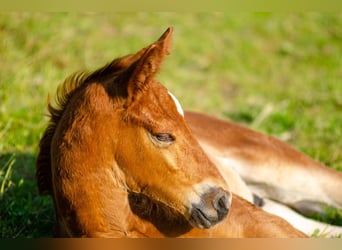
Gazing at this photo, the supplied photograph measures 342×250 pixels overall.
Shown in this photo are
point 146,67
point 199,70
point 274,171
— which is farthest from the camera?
point 199,70

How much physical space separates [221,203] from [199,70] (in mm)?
5694

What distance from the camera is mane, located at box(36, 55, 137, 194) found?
3705mm

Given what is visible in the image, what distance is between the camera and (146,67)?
132 inches

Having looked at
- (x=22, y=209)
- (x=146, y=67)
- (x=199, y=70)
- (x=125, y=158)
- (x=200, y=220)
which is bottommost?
(x=22, y=209)

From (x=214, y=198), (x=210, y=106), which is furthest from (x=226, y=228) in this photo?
(x=210, y=106)

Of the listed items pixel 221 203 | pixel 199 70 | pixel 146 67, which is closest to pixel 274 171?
pixel 221 203

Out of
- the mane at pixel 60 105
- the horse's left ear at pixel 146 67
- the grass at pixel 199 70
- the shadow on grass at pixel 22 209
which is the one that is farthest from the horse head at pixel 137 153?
the grass at pixel 199 70

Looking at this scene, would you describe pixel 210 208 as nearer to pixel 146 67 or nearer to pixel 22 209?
pixel 146 67

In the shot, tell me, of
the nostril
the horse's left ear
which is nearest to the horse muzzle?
the nostril

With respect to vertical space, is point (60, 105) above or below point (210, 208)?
above

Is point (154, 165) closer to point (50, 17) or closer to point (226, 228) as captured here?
point (226, 228)

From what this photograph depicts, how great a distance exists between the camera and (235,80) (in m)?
8.81

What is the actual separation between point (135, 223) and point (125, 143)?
0.55 metres

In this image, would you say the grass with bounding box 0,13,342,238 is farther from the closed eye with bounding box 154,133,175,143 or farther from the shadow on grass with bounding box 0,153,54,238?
the closed eye with bounding box 154,133,175,143
